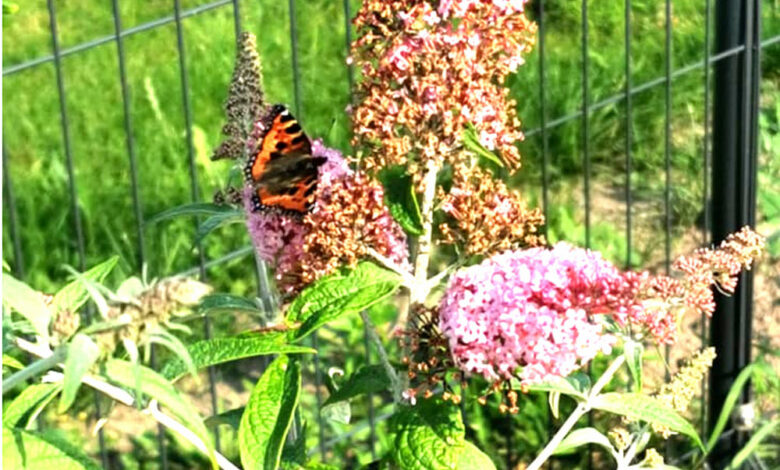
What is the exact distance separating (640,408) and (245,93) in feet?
2.08

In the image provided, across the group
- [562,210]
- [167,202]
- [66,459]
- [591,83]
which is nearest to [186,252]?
[167,202]

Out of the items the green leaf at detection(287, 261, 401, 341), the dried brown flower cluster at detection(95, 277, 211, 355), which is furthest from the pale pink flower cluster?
the dried brown flower cluster at detection(95, 277, 211, 355)

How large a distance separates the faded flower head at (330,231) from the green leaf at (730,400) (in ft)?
5.61

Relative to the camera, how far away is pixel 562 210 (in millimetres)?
4629

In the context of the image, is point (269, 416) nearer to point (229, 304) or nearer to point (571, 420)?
point (229, 304)

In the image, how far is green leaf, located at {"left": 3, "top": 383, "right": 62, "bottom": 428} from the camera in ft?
6.18

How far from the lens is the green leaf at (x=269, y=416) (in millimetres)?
2074

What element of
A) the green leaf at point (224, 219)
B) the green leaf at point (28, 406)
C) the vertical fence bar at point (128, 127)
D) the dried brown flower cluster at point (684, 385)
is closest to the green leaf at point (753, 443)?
the vertical fence bar at point (128, 127)

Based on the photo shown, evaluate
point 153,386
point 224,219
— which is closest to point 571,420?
point 224,219

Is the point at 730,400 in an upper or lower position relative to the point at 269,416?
lower

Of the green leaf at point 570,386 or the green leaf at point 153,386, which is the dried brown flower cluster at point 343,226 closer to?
the green leaf at point 570,386

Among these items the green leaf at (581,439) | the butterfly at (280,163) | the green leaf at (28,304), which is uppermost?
the butterfly at (280,163)

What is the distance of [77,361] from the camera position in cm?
163

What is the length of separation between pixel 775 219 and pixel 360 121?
225 centimetres
